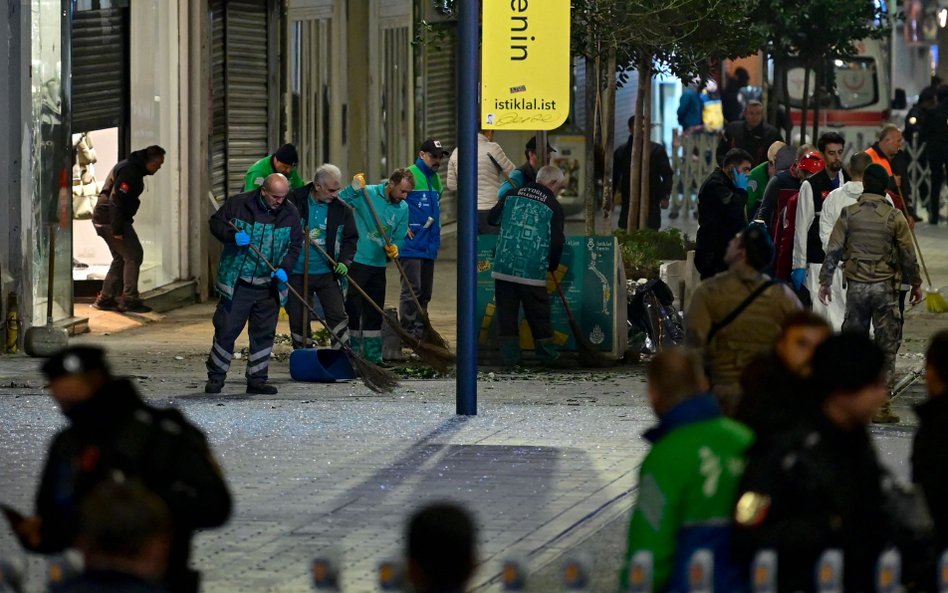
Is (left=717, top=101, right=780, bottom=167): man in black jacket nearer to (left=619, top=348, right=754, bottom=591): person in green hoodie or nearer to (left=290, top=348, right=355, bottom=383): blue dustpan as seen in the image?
(left=290, top=348, right=355, bottom=383): blue dustpan

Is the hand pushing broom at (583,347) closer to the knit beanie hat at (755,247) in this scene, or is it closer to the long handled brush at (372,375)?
the long handled brush at (372,375)

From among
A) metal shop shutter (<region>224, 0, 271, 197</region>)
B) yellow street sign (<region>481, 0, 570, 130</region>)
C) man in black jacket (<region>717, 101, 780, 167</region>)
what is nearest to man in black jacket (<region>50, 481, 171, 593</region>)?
yellow street sign (<region>481, 0, 570, 130</region>)

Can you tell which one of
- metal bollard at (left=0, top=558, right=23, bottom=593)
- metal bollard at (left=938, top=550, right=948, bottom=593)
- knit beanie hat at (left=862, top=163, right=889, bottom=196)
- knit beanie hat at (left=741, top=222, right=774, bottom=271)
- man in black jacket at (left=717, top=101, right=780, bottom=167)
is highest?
man in black jacket at (left=717, top=101, right=780, bottom=167)

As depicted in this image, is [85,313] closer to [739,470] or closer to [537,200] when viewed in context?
[537,200]

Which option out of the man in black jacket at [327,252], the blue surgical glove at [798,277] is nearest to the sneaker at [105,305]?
the man in black jacket at [327,252]

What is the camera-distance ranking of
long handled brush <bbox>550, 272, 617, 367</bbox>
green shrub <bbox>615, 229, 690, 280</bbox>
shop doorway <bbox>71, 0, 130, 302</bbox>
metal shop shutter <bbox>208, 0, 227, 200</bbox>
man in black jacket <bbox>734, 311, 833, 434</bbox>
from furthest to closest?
metal shop shutter <bbox>208, 0, 227, 200</bbox> < shop doorway <bbox>71, 0, 130, 302</bbox> < green shrub <bbox>615, 229, 690, 280</bbox> < long handled brush <bbox>550, 272, 617, 367</bbox> < man in black jacket <bbox>734, 311, 833, 434</bbox>

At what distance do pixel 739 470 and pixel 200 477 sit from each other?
4.52 feet

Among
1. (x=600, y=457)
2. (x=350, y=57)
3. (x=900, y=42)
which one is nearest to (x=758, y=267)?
(x=600, y=457)

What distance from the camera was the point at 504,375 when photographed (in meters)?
14.7

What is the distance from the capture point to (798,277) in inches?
574

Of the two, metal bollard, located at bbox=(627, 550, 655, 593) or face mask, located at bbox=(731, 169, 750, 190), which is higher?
face mask, located at bbox=(731, 169, 750, 190)

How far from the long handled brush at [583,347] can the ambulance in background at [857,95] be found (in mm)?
19119

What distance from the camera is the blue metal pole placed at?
38.8 feet

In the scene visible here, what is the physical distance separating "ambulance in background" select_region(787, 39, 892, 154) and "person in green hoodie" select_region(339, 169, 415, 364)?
19155mm
